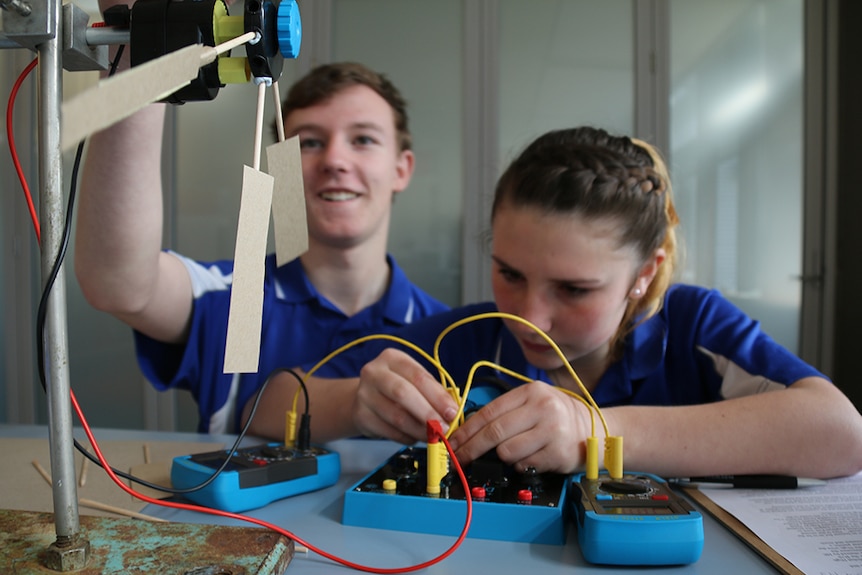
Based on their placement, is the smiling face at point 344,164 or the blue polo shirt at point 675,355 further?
the smiling face at point 344,164

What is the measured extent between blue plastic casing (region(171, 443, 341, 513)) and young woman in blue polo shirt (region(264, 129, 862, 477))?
Result: 10 centimetres

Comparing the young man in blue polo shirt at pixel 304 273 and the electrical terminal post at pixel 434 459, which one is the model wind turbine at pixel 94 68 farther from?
the young man in blue polo shirt at pixel 304 273

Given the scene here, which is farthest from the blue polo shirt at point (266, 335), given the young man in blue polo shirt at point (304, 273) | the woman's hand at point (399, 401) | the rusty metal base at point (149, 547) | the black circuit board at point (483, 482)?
the rusty metal base at point (149, 547)

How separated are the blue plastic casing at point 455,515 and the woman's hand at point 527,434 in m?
0.05

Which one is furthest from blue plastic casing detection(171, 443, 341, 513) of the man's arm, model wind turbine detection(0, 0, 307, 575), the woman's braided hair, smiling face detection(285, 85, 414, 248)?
smiling face detection(285, 85, 414, 248)

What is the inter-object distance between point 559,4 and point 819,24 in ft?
3.41

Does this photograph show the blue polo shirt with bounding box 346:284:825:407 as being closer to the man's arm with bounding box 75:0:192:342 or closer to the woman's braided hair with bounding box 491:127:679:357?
the woman's braided hair with bounding box 491:127:679:357

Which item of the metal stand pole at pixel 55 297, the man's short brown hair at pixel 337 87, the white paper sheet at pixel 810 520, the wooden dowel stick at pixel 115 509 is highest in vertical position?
the man's short brown hair at pixel 337 87

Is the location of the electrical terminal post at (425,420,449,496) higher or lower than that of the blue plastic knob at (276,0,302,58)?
lower

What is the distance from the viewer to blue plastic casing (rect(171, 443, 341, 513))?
53 centimetres

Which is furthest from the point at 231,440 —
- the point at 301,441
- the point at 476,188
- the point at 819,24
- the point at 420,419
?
the point at 819,24

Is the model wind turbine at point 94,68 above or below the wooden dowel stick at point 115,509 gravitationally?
above

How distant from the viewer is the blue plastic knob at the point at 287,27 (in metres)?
0.36

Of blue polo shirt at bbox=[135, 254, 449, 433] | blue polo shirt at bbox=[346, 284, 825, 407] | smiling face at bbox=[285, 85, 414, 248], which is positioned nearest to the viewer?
blue polo shirt at bbox=[346, 284, 825, 407]
